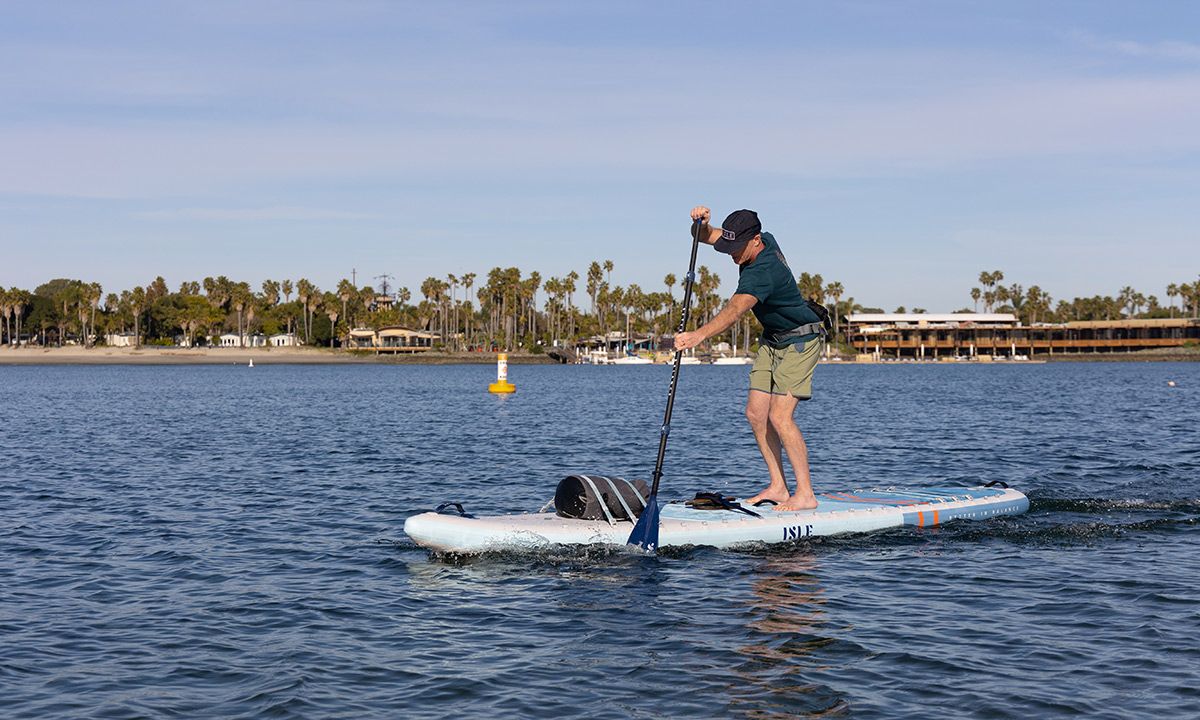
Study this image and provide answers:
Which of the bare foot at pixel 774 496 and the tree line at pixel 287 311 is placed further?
the tree line at pixel 287 311

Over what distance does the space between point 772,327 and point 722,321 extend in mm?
1155

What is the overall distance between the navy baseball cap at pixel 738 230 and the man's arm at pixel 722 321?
574 mm

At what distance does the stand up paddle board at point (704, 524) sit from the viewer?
10.6m

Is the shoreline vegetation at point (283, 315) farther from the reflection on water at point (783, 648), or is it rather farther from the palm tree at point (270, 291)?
the reflection on water at point (783, 648)

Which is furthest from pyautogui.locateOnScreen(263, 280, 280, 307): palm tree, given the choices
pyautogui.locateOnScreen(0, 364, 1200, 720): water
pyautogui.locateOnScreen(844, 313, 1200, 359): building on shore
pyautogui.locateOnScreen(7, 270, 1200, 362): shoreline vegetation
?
pyautogui.locateOnScreen(0, 364, 1200, 720): water

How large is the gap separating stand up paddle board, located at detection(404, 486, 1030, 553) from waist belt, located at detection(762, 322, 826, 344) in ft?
6.57

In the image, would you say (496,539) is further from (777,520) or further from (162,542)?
(162,542)

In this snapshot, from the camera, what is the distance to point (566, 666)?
7.33m

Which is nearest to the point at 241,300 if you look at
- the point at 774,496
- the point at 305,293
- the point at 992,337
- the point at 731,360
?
the point at 305,293

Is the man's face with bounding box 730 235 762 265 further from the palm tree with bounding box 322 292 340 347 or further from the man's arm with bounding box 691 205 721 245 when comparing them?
the palm tree with bounding box 322 292 340 347

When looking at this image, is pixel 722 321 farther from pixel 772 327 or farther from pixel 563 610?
pixel 563 610

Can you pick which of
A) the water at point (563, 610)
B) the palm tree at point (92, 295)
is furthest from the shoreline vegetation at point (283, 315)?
the water at point (563, 610)

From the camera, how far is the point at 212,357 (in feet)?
506

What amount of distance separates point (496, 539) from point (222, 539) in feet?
14.2
